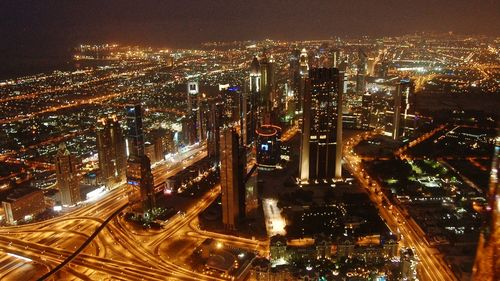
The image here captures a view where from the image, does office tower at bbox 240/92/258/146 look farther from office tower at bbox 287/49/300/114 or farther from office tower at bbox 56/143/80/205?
office tower at bbox 56/143/80/205

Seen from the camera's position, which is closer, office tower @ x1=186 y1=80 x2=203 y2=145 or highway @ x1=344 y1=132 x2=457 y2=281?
highway @ x1=344 y1=132 x2=457 y2=281

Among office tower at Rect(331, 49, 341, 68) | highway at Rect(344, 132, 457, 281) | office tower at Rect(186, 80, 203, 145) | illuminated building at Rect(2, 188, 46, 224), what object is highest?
office tower at Rect(331, 49, 341, 68)

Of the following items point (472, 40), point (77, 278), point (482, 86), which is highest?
point (472, 40)

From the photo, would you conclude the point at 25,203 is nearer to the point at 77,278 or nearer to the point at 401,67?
the point at 77,278

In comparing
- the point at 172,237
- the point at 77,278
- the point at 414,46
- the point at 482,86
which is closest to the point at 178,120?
the point at 172,237

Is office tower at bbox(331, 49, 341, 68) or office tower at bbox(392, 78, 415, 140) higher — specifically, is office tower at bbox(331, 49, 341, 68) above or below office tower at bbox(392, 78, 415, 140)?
above

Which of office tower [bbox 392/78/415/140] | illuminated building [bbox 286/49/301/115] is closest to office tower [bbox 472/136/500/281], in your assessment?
office tower [bbox 392/78/415/140]

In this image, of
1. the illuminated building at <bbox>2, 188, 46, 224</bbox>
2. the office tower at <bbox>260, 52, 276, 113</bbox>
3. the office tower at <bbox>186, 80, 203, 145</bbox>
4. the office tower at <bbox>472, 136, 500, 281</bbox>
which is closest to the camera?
the office tower at <bbox>472, 136, 500, 281</bbox>

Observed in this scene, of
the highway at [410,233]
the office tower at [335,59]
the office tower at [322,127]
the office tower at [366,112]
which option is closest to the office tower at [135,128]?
the office tower at [322,127]
